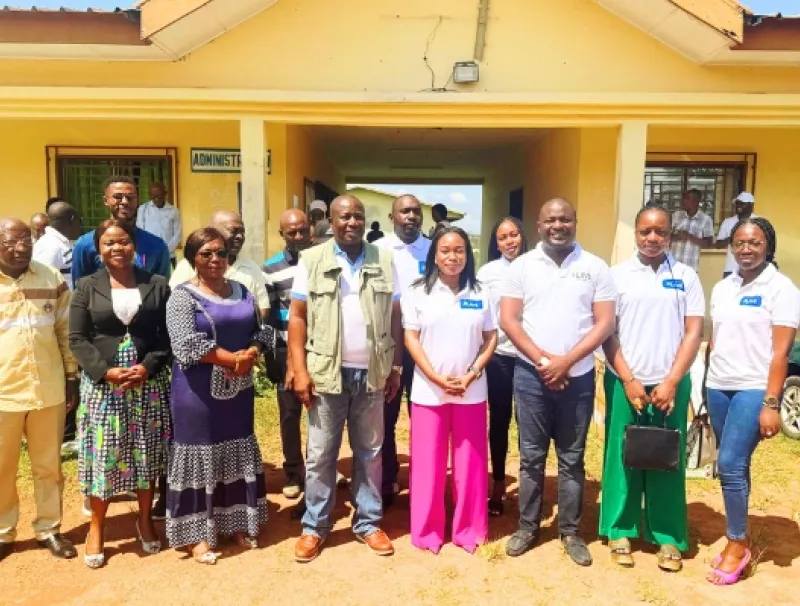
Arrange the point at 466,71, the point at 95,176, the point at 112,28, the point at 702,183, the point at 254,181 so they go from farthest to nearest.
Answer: the point at 702,183
the point at 95,176
the point at 254,181
the point at 466,71
the point at 112,28

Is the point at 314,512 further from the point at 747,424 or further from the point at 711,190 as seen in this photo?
the point at 711,190

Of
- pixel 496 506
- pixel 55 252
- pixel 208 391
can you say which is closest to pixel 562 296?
pixel 496 506

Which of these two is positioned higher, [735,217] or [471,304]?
[735,217]

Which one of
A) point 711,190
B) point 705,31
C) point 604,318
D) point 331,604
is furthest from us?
point 711,190

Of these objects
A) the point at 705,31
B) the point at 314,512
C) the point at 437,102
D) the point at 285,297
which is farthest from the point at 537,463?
the point at 705,31

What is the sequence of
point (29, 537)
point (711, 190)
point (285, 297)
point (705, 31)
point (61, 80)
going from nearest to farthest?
1. point (29, 537)
2. point (285, 297)
3. point (705, 31)
4. point (61, 80)
5. point (711, 190)

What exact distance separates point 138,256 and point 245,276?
657 mm

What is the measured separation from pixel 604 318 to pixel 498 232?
1.09m

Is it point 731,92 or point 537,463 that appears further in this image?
point 731,92

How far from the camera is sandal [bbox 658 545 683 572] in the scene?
3293 mm

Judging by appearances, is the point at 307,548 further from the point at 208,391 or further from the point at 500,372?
the point at 500,372

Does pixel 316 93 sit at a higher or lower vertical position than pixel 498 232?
higher

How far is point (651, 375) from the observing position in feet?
10.8

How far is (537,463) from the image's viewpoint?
3455 mm
